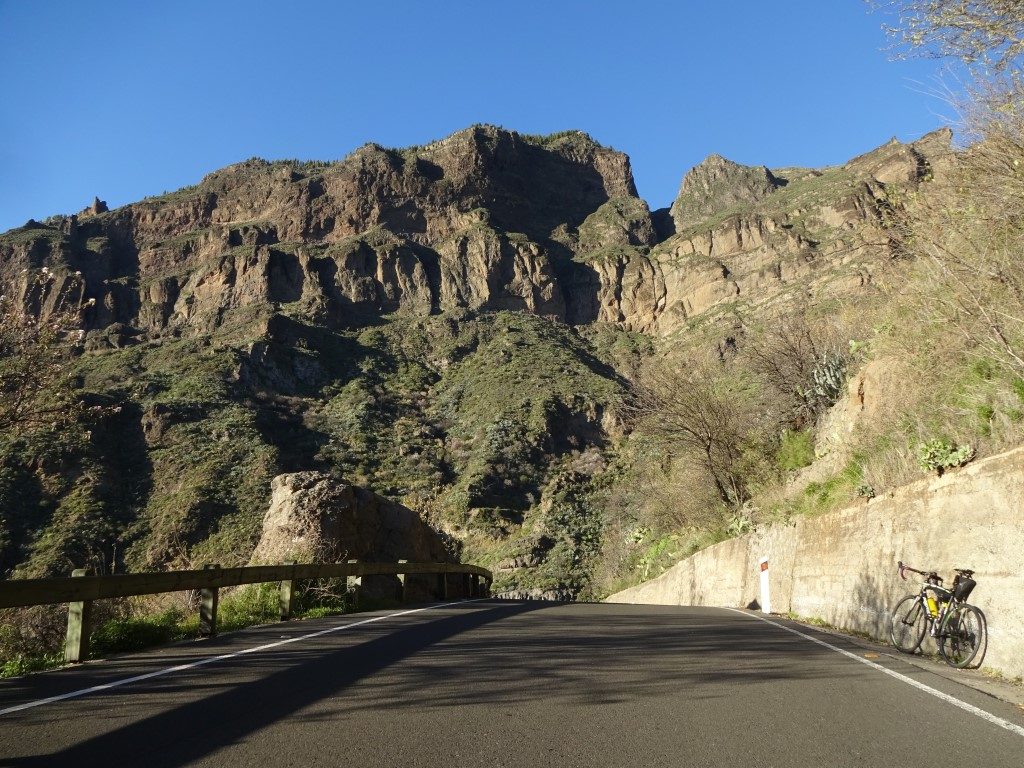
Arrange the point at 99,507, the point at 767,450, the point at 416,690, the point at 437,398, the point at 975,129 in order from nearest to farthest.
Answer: the point at 416,690
the point at 975,129
the point at 767,450
the point at 99,507
the point at 437,398

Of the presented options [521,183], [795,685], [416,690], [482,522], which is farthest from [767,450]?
[521,183]

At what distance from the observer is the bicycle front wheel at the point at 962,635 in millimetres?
6938

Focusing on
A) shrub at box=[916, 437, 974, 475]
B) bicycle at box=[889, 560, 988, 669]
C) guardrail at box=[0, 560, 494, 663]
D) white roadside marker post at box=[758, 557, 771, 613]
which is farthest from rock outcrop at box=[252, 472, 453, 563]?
shrub at box=[916, 437, 974, 475]

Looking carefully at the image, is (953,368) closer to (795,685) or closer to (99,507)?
(795,685)

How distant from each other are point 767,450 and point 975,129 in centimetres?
1559

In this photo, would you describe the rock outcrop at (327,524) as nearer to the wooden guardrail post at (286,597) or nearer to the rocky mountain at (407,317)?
the rocky mountain at (407,317)

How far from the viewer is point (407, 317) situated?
100m

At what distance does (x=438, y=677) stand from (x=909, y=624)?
5291mm

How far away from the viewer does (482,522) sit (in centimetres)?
5275

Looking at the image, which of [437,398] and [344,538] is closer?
[344,538]

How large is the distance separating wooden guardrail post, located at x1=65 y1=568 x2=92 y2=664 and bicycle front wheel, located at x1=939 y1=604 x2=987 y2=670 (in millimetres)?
8632

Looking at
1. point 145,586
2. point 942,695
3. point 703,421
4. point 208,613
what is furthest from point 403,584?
point 942,695

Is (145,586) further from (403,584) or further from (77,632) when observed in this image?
(403,584)

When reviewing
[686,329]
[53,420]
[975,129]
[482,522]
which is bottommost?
[482,522]
